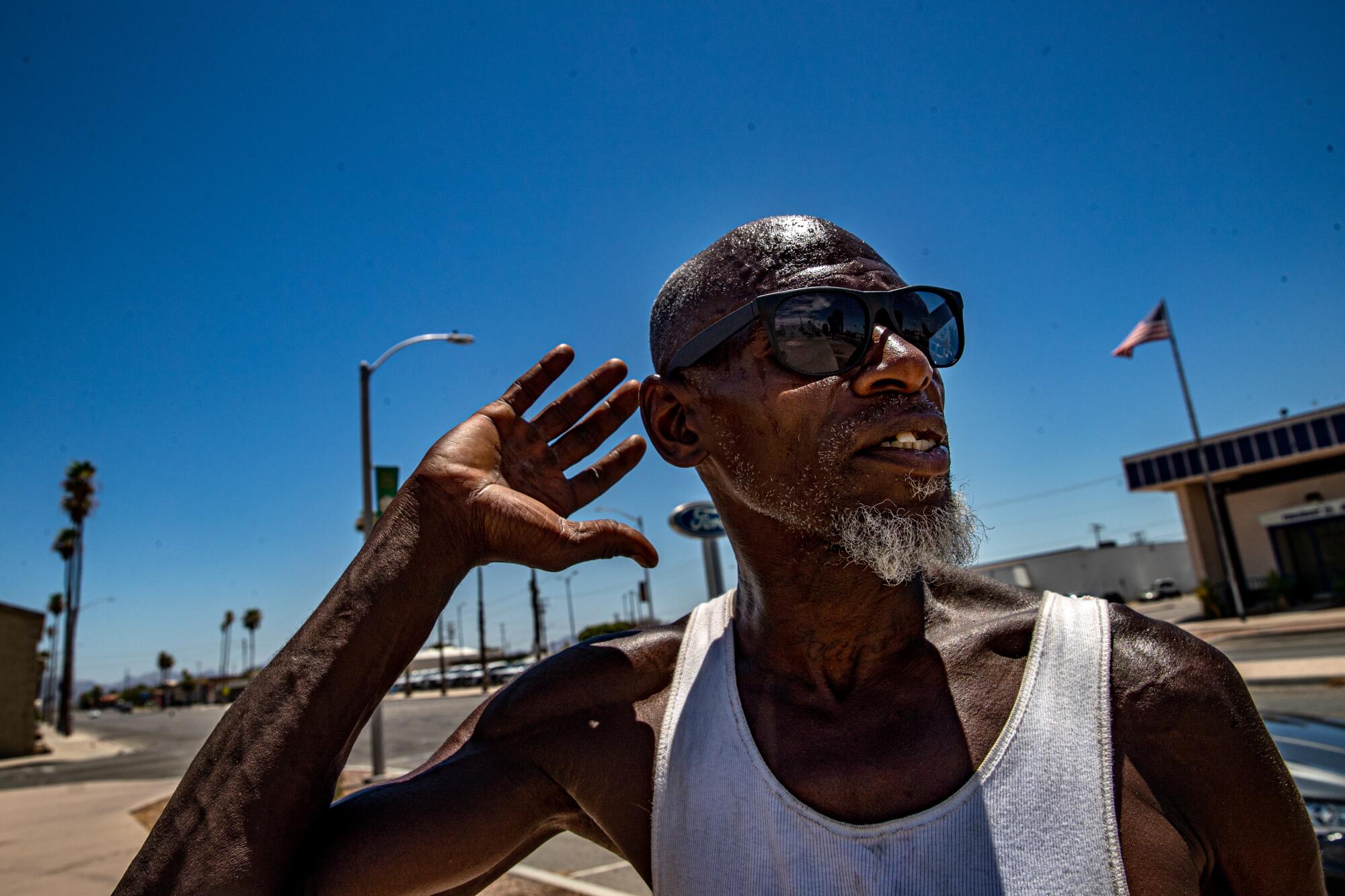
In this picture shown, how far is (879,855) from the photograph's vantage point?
1.53 meters

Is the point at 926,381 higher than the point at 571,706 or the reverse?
higher

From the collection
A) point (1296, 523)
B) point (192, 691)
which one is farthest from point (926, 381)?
point (192, 691)

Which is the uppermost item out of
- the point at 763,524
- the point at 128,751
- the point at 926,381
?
the point at 926,381

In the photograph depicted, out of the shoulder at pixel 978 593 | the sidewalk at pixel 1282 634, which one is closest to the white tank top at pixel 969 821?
the shoulder at pixel 978 593


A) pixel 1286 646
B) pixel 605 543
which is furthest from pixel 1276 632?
pixel 605 543

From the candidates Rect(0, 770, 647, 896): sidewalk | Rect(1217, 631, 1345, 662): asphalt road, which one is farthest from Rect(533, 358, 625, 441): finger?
Rect(1217, 631, 1345, 662): asphalt road

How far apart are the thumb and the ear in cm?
30

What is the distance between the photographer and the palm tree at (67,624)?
39.8m

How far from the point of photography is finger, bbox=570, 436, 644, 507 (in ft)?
7.17

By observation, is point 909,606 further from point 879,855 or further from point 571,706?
point 571,706

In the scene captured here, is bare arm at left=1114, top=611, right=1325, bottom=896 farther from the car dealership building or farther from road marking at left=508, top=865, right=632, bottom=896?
the car dealership building

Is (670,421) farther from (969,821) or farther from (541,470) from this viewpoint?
(969,821)

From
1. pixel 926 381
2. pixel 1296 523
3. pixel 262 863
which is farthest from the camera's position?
pixel 1296 523

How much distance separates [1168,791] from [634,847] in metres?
1.10
